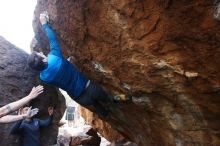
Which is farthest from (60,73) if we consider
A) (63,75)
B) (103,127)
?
(103,127)

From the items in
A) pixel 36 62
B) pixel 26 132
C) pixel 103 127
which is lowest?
pixel 26 132

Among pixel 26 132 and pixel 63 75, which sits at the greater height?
pixel 63 75

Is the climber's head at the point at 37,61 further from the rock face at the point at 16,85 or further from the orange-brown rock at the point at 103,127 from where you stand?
the orange-brown rock at the point at 103,127

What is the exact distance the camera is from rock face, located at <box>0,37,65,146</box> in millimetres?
9195

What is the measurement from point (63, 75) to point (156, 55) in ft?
7.42

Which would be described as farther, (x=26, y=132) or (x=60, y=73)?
(x=26, y=132)

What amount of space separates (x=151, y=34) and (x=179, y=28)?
570 mm

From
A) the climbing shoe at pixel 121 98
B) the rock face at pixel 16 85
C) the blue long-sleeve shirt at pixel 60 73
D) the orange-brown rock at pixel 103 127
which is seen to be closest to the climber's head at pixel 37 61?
the blue long-sleeve shirt at pixel 60 73

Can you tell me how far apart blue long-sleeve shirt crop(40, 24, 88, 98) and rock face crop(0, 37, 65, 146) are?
2.49 meters

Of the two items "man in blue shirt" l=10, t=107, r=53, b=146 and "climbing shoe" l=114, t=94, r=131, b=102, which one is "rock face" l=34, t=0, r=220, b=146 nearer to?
"climbing shoe" l=114, t=94, r=131, b=102

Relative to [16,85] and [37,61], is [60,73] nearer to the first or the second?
[37,61]

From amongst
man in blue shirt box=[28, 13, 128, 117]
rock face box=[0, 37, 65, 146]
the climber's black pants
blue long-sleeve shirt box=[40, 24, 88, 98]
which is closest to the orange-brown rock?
rock face box=[0, 37, 65, 146]

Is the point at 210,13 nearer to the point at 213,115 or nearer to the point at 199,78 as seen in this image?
the point at 199,78

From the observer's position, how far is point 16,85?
9.61 meters
